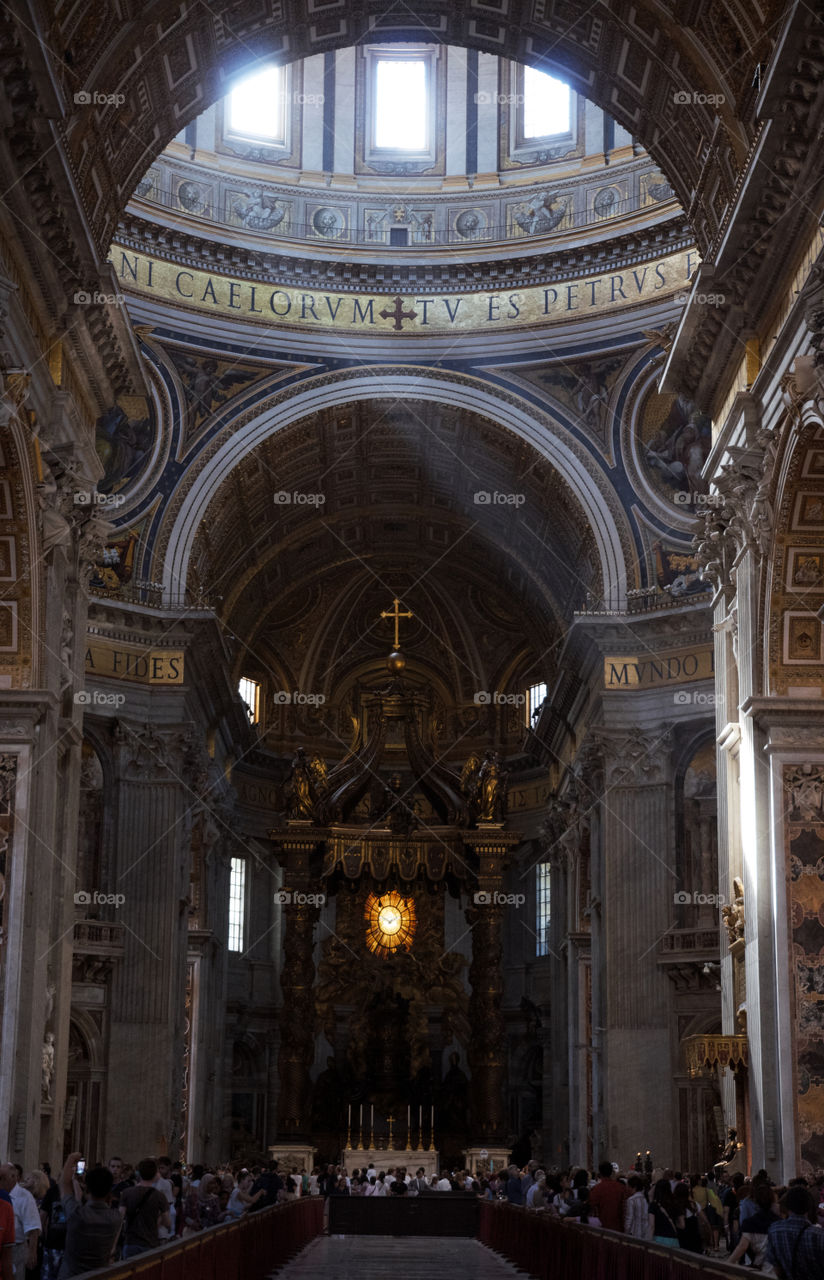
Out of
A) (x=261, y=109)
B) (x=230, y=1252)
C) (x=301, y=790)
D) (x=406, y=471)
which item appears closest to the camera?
(x=230, y=1252)

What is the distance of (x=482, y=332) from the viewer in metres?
32.0


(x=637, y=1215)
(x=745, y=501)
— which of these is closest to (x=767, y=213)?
(x=745, y=501)

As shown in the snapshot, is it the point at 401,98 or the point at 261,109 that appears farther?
the point at 401,98

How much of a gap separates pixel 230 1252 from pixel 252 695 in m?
29.2

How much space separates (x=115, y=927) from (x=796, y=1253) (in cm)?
2139

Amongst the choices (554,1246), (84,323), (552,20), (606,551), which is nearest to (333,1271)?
(554,1246)

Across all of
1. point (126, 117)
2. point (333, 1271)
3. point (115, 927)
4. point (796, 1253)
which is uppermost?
point (126, 117)

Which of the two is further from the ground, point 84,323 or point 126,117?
Result: point 126,117

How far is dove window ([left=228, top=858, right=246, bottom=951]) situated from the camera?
129ft

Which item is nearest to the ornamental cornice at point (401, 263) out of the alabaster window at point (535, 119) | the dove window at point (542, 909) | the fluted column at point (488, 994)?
the alabaster window at point (535, 119)

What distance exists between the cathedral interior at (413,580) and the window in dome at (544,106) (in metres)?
0.06

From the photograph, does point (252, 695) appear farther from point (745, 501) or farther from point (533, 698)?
point (745, 501)

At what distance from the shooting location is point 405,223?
32719mm

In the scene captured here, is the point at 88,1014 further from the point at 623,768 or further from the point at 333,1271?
the point at 333,1271
